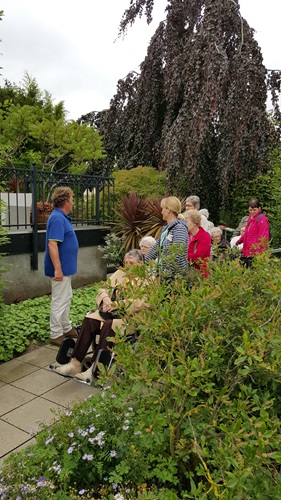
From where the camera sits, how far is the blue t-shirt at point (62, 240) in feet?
12.5

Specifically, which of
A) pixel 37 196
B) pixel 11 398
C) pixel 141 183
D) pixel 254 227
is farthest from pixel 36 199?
pixel 141 183

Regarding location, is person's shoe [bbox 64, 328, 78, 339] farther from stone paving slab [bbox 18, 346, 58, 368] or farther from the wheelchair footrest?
the wheelchair footrest

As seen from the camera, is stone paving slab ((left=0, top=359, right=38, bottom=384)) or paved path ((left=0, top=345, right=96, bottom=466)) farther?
stone paving slab ((left=0, top=359, right=38, bottom=384))

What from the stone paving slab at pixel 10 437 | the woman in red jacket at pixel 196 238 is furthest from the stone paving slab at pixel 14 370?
the woman in red jacket at pixel 196 238

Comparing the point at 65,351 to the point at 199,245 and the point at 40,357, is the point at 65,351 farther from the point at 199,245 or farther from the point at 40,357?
the point at 199,245

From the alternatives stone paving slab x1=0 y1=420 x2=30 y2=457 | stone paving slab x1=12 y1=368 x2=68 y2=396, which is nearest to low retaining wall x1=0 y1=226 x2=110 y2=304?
stone paving slab x1=12 y1=368 x2=68 y2=396

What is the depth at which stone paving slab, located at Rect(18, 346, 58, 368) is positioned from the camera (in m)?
3.72

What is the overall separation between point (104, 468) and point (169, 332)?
78 centimetres

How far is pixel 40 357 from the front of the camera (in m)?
3.85

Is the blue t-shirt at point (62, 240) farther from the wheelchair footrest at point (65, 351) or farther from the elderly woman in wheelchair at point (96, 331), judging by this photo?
the wheelchair footrest at point (65, 351)

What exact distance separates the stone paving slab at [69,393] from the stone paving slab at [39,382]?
7cm

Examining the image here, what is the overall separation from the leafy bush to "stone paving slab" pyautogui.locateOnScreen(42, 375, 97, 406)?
19.6ft

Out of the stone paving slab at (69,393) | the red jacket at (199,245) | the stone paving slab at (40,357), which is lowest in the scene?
the stone paving slab at (40,357)

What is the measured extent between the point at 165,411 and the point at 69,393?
1562 mm
